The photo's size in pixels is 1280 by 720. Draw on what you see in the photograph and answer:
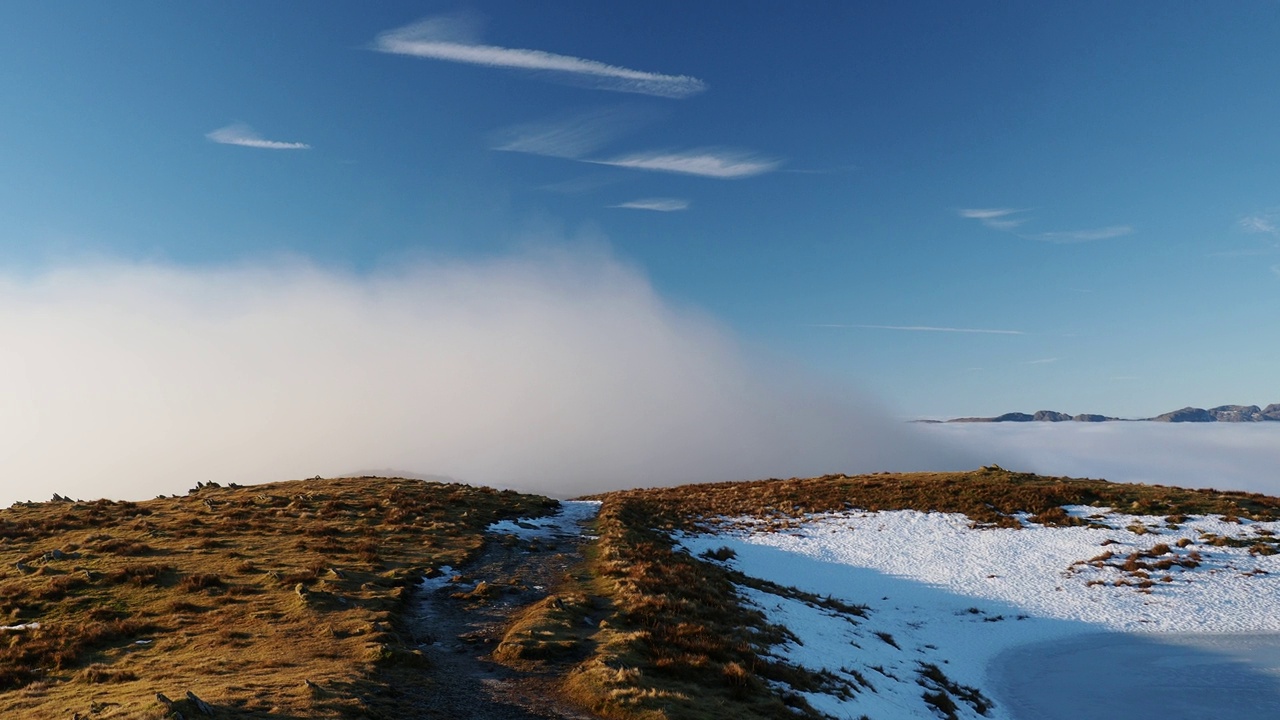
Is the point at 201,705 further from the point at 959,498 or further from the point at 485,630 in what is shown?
the point at 959,498

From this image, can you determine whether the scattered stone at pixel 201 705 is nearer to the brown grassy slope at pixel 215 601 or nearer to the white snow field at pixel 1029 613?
the brown grassy slope at pixel 215 601

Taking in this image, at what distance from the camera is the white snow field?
777 inches

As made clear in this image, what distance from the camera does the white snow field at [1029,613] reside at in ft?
64.7

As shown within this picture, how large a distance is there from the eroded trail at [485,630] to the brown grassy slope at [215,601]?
41.8 inches

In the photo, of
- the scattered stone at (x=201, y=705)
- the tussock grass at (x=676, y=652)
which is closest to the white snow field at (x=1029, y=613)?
the tussock grass at (x=676, y=652)

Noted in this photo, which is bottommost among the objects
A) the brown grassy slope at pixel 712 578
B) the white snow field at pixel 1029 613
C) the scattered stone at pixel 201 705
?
the white snow field at pixel 1029 613

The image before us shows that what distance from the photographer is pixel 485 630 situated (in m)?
17.6

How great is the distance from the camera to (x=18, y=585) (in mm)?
20531

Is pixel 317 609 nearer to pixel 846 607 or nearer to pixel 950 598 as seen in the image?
pixel 846 607

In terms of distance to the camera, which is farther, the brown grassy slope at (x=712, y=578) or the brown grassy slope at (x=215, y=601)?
the brown grassy slope at (x=712, y=578)

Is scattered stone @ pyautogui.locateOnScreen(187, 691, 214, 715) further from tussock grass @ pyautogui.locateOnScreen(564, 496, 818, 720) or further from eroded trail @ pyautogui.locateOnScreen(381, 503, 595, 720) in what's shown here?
tussock grass @ pyautogui.locateOnScreen(564, 496, 818, 720)

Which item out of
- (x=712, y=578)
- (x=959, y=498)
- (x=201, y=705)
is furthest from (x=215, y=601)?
(x=959, y=498)

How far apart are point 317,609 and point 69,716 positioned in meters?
7.84

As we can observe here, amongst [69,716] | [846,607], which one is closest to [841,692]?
[846,607]
